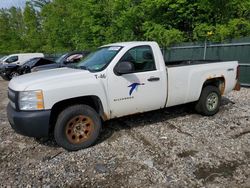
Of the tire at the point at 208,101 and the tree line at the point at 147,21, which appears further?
the tree line at the point at 147,21

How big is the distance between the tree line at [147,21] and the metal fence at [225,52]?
0.84 metres

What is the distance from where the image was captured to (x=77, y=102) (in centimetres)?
504

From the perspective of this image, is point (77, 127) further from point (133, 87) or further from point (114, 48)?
point (114, 48)

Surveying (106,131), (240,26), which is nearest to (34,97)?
(106,131)

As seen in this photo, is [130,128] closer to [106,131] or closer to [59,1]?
[106,131]

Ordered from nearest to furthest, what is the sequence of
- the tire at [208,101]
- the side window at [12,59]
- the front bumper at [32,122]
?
the front bumper at [32,122]
the tire at [208,101]
the side window at [12,59]

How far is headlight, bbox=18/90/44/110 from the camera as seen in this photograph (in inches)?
176

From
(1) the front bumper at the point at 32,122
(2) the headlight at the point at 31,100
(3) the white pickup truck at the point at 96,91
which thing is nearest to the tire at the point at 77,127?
(3) the white pickup truck at the point at 96,91

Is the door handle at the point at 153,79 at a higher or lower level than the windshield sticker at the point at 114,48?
lower

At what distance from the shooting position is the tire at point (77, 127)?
476 centimetres

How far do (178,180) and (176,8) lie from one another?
1356cm

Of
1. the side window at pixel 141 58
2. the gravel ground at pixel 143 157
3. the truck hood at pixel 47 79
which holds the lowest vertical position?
the gravel ground at pixel 143 157

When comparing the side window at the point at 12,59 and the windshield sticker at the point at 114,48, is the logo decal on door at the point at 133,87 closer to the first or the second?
the windshield sticker at the point at 114,48

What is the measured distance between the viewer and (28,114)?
448 cm
